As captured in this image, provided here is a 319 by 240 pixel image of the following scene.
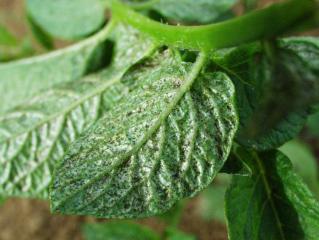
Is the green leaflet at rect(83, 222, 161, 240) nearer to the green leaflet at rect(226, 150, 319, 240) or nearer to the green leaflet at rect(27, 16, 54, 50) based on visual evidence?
the green leaflet at rect(27, 16, 54, 50)

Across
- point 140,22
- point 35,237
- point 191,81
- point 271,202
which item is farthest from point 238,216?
point 35,237

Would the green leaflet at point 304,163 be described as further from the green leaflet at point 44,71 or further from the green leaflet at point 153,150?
the green leaflet at point 153,150

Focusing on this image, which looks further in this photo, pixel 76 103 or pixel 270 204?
pixel 76 103

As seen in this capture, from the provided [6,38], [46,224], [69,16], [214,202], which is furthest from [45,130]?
[46,224]

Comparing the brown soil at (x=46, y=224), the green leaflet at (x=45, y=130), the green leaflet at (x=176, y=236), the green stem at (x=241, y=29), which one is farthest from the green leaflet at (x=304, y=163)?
the green stem at (x=241, y=29)

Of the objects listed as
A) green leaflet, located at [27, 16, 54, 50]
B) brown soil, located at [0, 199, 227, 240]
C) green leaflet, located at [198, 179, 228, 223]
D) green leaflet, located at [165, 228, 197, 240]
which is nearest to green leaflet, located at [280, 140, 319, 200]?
green leaflet, located at [198, 179, 228, 223]

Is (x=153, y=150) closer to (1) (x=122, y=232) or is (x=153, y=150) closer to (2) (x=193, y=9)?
(2) (x=193, y=9)
